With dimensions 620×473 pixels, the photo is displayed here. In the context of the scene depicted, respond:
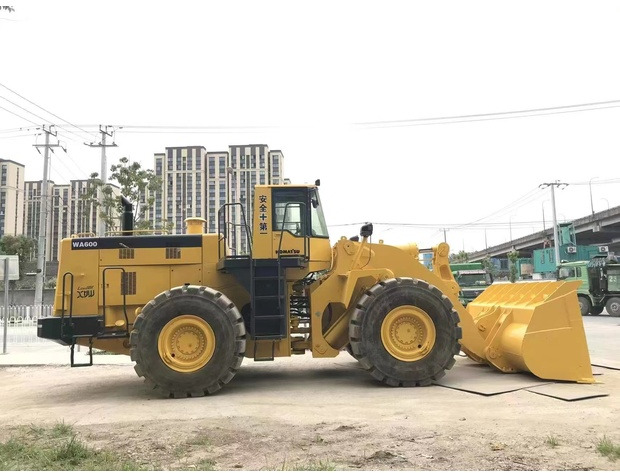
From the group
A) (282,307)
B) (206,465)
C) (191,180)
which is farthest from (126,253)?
(191,180)

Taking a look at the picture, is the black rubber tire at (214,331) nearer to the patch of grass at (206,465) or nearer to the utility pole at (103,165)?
the patch of grass at (206,465)

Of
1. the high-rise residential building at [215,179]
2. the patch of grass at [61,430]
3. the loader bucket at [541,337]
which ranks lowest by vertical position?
the patch of grass at [61,430]

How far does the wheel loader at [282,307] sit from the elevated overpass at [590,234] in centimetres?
5466

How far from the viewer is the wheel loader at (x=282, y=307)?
7832mm

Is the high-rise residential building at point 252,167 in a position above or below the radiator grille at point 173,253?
above

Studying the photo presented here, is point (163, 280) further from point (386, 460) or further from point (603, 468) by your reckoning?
point (603, 468)

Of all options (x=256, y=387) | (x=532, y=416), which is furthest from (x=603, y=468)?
(x=256, y=387)

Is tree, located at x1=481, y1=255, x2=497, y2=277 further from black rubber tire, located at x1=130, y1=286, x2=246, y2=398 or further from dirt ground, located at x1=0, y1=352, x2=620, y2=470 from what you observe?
black rubber tire, located at x1=130, y1=286, x2=246, y2=398

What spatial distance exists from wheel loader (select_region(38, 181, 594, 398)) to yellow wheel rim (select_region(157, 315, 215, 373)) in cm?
2

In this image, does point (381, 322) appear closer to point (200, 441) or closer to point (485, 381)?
point (485, 381)

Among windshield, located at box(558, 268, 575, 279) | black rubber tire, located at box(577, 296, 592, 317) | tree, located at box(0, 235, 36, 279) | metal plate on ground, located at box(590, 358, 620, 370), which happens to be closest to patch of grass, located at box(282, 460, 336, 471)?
metal plate on ground, located at box(590, 358, 620, 370)

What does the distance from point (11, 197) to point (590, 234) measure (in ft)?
219

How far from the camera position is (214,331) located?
7.81m

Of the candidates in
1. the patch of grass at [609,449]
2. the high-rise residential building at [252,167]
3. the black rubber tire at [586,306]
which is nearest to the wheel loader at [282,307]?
the patch of grass at [609,449]
